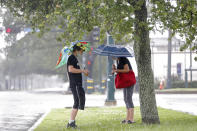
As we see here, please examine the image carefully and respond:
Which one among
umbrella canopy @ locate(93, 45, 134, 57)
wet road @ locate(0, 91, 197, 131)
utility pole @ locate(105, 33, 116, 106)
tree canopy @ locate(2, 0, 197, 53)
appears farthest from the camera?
utility pole @ locate(105, 33, 116, 106)

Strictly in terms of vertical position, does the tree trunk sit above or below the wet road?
above

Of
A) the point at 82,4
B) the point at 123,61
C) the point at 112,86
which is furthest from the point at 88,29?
Answer: the point at 112,86

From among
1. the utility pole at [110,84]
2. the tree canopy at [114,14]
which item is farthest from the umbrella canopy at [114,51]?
the utility pole at [110,84]

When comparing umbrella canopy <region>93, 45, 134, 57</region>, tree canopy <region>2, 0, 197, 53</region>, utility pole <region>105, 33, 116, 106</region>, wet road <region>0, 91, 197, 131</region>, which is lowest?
wet road <region>0, 91, 197, 131</region>

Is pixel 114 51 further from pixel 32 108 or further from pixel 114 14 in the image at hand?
pixel 32 108

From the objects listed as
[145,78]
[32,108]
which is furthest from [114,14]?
[32,108]

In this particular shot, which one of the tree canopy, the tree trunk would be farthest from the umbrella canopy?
the tree canopy

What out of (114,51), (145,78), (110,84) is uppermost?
(114,51)

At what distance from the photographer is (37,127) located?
10039mm

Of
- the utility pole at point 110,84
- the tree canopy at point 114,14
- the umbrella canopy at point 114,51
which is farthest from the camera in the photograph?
the utility pole at point 110,84

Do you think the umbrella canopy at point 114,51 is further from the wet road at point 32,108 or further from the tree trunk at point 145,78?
the wet road at point 32,108

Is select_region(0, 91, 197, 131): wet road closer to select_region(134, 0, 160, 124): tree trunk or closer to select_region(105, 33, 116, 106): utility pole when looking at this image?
select_region(105, 33, 116, 106): utility pole

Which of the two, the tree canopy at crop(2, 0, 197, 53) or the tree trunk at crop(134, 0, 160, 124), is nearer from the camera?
the tree canopy at crop(2, 0, 197, 53)

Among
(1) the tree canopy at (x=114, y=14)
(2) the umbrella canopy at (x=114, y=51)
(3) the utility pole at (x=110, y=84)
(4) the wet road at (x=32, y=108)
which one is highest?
(1) the tree canopy at (x=114, y=14)
